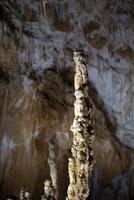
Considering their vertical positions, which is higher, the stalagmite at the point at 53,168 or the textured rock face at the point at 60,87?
the textured rock face at the point at 60,87

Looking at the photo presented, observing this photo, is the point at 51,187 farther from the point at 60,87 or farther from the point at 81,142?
the point at 60,87

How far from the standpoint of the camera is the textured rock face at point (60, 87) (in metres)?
9.44

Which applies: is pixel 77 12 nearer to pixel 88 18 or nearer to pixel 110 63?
pixel 88 18

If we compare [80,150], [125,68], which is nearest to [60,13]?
[125,68]

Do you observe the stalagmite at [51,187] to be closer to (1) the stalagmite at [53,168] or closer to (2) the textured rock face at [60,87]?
(1) the stalagmite at [53,168]

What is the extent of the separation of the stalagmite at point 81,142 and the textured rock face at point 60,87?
409 cm

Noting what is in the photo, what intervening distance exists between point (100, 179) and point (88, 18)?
421 centimetres

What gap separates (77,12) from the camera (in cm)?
998

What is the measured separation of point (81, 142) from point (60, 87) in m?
4.52

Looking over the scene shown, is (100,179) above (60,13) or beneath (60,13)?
beneath

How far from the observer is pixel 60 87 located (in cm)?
980

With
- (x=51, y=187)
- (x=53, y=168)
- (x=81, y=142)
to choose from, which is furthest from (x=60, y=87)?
(x=81, y=142)

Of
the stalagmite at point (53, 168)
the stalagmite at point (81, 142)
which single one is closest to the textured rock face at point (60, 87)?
the stalagmite at point (53, 168)

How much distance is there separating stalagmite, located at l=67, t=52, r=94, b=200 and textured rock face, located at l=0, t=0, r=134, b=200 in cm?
409
